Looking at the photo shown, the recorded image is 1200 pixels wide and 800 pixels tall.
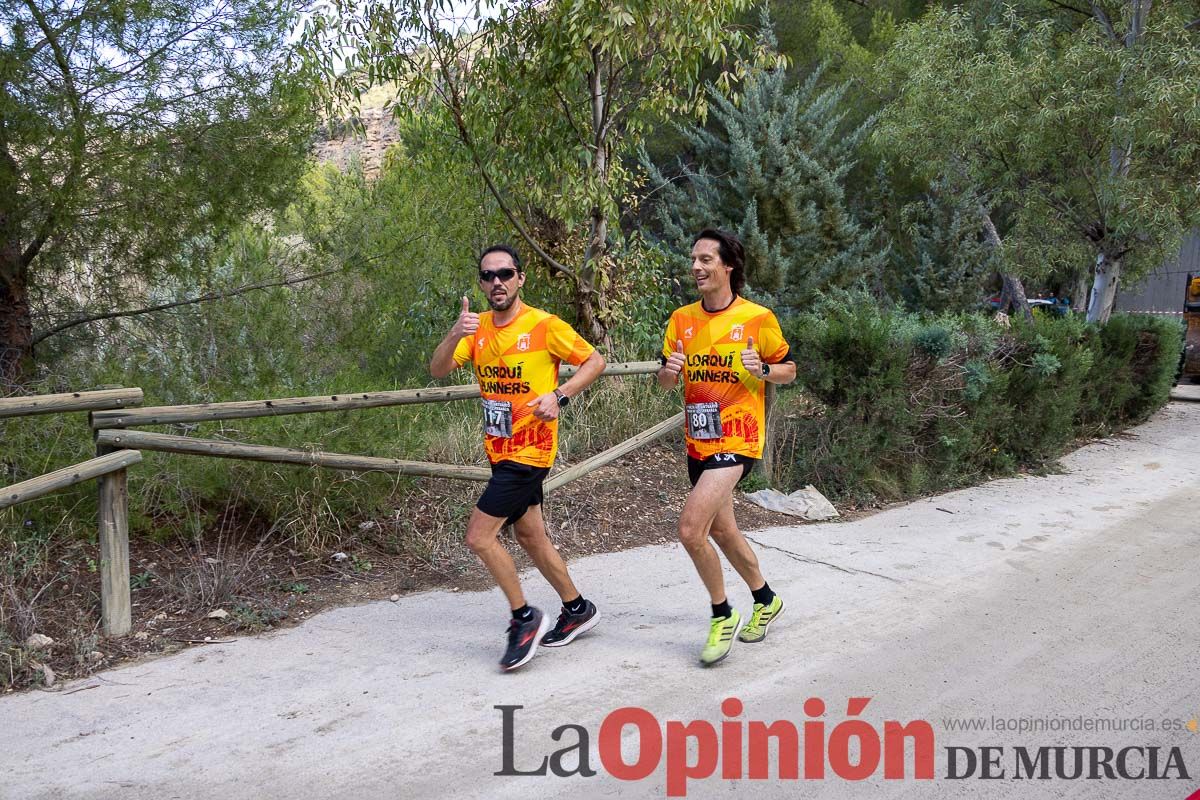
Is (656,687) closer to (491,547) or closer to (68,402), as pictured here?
(491,547)

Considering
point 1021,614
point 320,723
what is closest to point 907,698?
point 1021,614

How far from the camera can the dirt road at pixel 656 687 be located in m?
3.65

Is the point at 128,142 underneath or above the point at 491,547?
above

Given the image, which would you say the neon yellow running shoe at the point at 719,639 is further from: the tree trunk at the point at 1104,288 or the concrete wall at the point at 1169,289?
the concrete wall at the point at 1169,289

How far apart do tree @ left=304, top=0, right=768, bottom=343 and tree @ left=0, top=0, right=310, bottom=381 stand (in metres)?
0.64

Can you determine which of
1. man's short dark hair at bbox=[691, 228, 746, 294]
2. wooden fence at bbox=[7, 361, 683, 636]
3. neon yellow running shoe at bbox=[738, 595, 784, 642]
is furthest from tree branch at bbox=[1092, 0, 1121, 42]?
wooden fence at bbox=[7, 361, 683, 636]

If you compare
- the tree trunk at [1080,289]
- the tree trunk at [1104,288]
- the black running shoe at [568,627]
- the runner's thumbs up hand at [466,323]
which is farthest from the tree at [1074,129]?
the runner's thumbs up hand at [466,323]

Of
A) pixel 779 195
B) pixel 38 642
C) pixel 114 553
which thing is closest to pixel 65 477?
pixel 114 553

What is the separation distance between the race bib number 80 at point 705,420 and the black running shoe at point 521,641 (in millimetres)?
1172

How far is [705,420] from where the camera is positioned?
185 inches

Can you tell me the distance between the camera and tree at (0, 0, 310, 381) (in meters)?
5.79

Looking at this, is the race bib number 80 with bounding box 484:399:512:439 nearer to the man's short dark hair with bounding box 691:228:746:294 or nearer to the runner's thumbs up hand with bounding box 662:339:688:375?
the runner's thumbs up hand with bounding box 662:339:688:375

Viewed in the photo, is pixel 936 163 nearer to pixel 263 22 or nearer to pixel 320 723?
pixel 263 22

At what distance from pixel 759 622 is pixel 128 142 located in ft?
15.6
